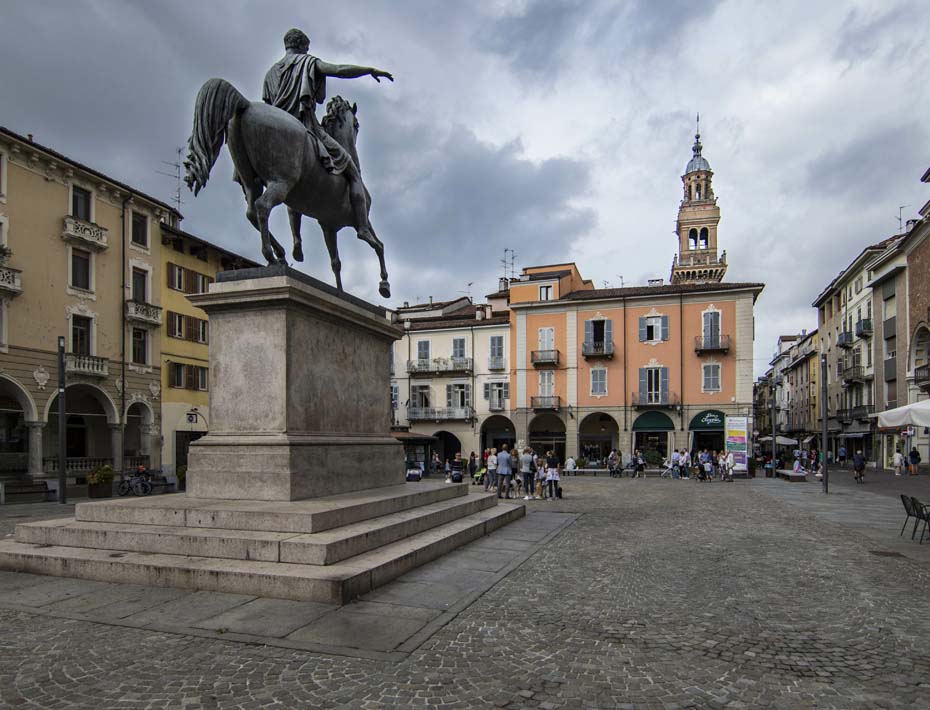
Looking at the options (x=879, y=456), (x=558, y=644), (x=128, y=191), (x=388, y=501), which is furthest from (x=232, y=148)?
(x=879, y=456)

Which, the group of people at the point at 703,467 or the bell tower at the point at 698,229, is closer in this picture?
the group of people at the point at 703,467

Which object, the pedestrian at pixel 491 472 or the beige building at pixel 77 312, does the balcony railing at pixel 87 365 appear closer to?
the beige building at pixel 77 312

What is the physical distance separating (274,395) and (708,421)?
38.3m

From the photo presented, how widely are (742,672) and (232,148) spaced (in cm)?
771

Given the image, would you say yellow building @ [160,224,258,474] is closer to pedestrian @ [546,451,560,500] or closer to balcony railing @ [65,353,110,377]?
balcony railing @ [65,353,110,377]

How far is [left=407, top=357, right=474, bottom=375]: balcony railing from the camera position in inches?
1866

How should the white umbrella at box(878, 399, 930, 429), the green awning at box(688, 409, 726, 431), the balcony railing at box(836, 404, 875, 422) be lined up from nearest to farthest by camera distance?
the white umbrella at box(878, 399, 930, 429), the green awning at box(688, 409, 726, 431), the balcony railing at box(836, 404, 875, 422)

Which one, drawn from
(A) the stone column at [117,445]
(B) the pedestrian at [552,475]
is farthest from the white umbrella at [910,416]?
(A) the stone column at [117,445]

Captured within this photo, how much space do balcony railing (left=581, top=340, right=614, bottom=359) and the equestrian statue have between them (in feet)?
113

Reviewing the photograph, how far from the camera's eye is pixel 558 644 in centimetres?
473

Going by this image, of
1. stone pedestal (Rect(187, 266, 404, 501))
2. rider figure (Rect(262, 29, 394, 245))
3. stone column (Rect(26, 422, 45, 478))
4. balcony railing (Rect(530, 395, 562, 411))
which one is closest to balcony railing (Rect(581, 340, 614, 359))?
balcony railing (Rect(530, 395, 562, 411))

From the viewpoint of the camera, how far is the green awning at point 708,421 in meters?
40.9

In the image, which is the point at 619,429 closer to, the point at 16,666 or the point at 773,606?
the point at 773,606

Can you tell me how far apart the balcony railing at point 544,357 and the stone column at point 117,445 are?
26034mm
